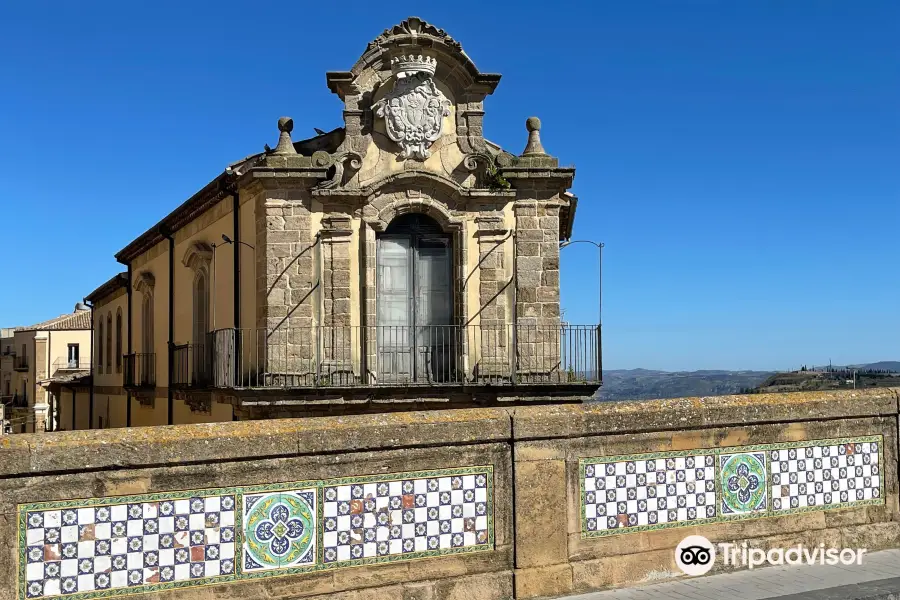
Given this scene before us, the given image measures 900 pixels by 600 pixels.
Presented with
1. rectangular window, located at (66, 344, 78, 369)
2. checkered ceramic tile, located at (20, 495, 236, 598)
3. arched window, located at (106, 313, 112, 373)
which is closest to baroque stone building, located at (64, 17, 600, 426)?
checkered ceramic tile, located at (20, 495, 236, 598)

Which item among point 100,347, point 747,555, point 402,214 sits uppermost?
point 402,214

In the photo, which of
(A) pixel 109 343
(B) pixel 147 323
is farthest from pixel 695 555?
(A) pixel 109 343

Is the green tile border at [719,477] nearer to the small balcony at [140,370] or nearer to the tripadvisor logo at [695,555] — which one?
the tripadvisor logo at [695,555]

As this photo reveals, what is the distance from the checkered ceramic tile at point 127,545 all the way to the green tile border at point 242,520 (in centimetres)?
2

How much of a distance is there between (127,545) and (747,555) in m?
4.66

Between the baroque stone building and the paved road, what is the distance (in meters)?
8.64

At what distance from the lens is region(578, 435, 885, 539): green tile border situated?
7.10m

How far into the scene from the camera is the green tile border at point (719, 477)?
23.3ft

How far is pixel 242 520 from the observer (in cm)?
617

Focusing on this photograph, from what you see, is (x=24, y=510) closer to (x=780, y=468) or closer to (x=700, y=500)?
(x=700, y=500)

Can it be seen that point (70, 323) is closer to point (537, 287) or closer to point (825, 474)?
point (537, 287)

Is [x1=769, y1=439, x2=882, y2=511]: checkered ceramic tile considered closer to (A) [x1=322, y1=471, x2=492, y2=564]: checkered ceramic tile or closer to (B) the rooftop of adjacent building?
(A) [x1=322, y1=471, x2=492, y2=564]: checkered ceramic tile

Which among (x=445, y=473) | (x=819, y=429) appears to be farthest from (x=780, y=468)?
(x=445, y=473)

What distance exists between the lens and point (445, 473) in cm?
671
